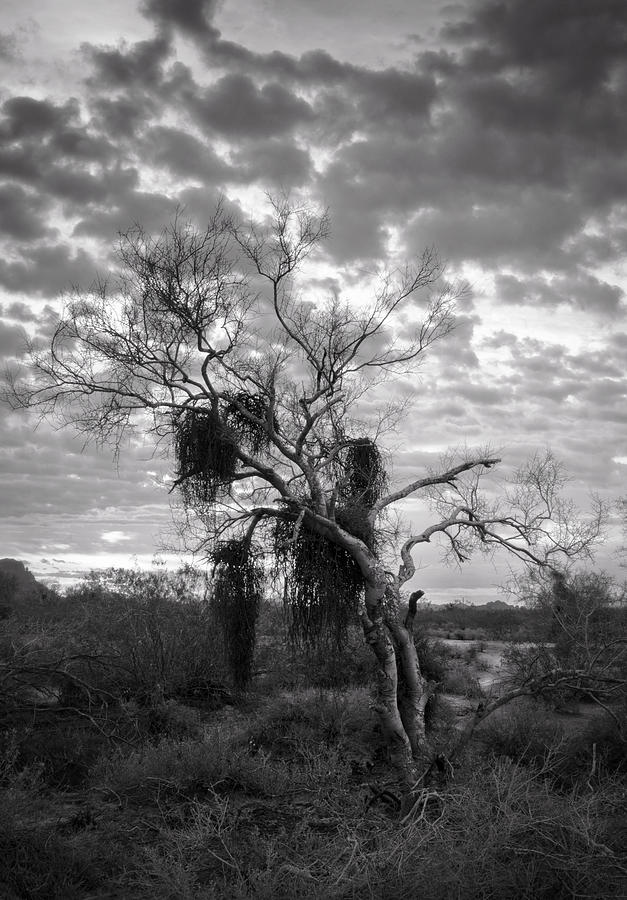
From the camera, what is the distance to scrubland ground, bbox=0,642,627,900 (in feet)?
18.0

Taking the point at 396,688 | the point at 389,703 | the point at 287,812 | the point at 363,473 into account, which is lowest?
the point at 287,812

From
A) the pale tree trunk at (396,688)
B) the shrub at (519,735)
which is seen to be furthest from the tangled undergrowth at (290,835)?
the shrub at (519,735)

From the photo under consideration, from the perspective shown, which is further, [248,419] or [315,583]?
[248,419]

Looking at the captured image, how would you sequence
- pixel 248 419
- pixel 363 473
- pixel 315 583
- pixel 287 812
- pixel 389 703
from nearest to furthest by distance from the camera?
pixel 287 812
pixel 389 703
pixel 315 583
pixel 248 419
pixel 363 473

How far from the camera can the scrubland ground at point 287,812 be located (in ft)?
18.0

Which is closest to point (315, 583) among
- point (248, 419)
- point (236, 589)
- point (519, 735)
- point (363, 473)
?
point (236, 589)

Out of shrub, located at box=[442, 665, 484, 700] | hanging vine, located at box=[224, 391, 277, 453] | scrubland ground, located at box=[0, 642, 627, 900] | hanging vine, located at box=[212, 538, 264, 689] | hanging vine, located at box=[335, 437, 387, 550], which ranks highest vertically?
hanging vine, located at box=[224, 391, 277, 453]

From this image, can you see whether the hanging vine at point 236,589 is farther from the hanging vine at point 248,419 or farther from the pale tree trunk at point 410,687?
the pale tree trunk at point 410,687

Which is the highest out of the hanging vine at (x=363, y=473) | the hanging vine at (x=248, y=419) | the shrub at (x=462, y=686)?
the hanging vine at (x=248, y=419)

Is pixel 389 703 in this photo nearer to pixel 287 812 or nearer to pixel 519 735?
pixel 287 812

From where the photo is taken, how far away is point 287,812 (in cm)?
841

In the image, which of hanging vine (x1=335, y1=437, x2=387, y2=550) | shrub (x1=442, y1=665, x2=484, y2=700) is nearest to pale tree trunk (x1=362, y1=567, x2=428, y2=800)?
hanging vine (x1=335, y1=437, x2=387, y2=550)

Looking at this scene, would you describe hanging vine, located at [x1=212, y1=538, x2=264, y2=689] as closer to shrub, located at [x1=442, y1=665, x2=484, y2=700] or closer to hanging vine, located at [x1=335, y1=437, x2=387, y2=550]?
hanging vine, located at [x1=335, y1=437, x2=387, y2=550]

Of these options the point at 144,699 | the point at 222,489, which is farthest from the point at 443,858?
the point at 144,699
